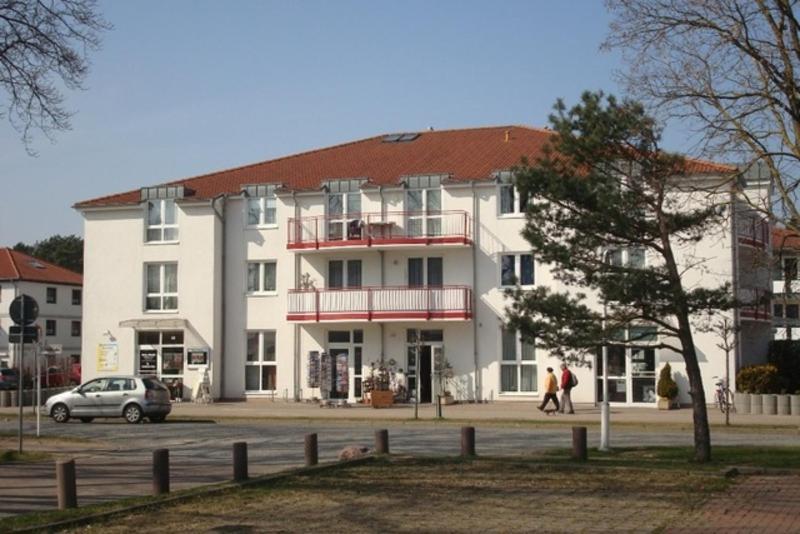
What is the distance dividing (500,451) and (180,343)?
2539 cm

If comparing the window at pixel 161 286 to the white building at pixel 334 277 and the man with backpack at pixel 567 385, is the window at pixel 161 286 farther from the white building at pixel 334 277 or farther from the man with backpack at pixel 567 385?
the man with backpack at pixel 567 385

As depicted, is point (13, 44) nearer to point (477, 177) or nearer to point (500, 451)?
point (500, 451)

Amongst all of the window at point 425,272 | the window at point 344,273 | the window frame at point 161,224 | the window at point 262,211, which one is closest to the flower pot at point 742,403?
the window at point 425,272

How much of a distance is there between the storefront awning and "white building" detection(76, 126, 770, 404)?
0.23 ft

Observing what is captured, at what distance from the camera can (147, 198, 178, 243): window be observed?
4538 centimetres

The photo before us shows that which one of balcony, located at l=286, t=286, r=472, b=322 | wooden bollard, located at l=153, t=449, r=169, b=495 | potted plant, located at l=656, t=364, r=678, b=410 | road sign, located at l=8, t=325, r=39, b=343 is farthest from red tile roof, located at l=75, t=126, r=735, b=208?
wooden bollard, located at l=153, t=449, r=169, b=495

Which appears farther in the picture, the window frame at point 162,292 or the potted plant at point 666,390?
the window frame at point 162,292

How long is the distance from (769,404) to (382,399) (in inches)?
518

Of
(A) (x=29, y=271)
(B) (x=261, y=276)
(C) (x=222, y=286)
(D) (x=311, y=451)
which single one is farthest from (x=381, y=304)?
(A) (x=29, y=271)

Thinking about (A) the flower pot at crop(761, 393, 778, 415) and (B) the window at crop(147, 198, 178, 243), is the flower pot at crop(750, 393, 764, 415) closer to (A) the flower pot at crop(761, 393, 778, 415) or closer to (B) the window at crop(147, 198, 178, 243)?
(A) the flower pot at crop(761, 393, 778, 415)

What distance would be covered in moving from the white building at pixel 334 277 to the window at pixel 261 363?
0.06m

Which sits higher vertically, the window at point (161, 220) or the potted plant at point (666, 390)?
the window at point (161, 220)

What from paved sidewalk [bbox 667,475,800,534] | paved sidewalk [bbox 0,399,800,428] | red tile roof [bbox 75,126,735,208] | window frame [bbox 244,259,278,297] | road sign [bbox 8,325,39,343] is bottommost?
paved sidewalk [bbox 0,399,800,428]

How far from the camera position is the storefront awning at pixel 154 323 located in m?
44.1
